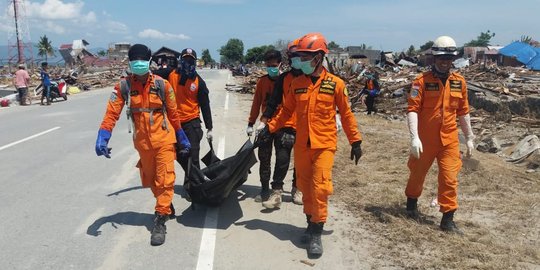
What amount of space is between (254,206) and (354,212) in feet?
4.12

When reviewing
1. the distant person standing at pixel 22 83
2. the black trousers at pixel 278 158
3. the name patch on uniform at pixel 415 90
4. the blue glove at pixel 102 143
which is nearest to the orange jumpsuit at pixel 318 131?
the name patch on uniform at pixel 415 90

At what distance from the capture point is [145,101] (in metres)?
4.70

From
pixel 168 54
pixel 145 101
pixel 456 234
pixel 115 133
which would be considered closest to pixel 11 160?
pixel 115 133

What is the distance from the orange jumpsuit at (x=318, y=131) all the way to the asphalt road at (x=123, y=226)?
23.1 inches

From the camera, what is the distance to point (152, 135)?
4.67m

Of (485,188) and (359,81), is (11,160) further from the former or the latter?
(359,81)

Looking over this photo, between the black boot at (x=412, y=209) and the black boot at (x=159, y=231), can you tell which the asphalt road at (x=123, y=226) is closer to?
the black boot at (x=159, y=231)

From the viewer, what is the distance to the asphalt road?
419cm

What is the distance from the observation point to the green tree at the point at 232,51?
383 feet

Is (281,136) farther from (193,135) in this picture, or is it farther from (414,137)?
(414,137)

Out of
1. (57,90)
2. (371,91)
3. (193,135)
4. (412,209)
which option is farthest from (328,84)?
(57,90)

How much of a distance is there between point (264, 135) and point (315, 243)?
5.02 ft

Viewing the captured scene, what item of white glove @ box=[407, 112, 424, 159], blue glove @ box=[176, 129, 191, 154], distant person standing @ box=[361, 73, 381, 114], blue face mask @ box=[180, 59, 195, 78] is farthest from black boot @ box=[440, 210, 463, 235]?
distant person standing @ box=[361, 73, 381, 114]

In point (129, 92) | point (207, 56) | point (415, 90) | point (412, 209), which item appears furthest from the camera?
point (207, 56)
